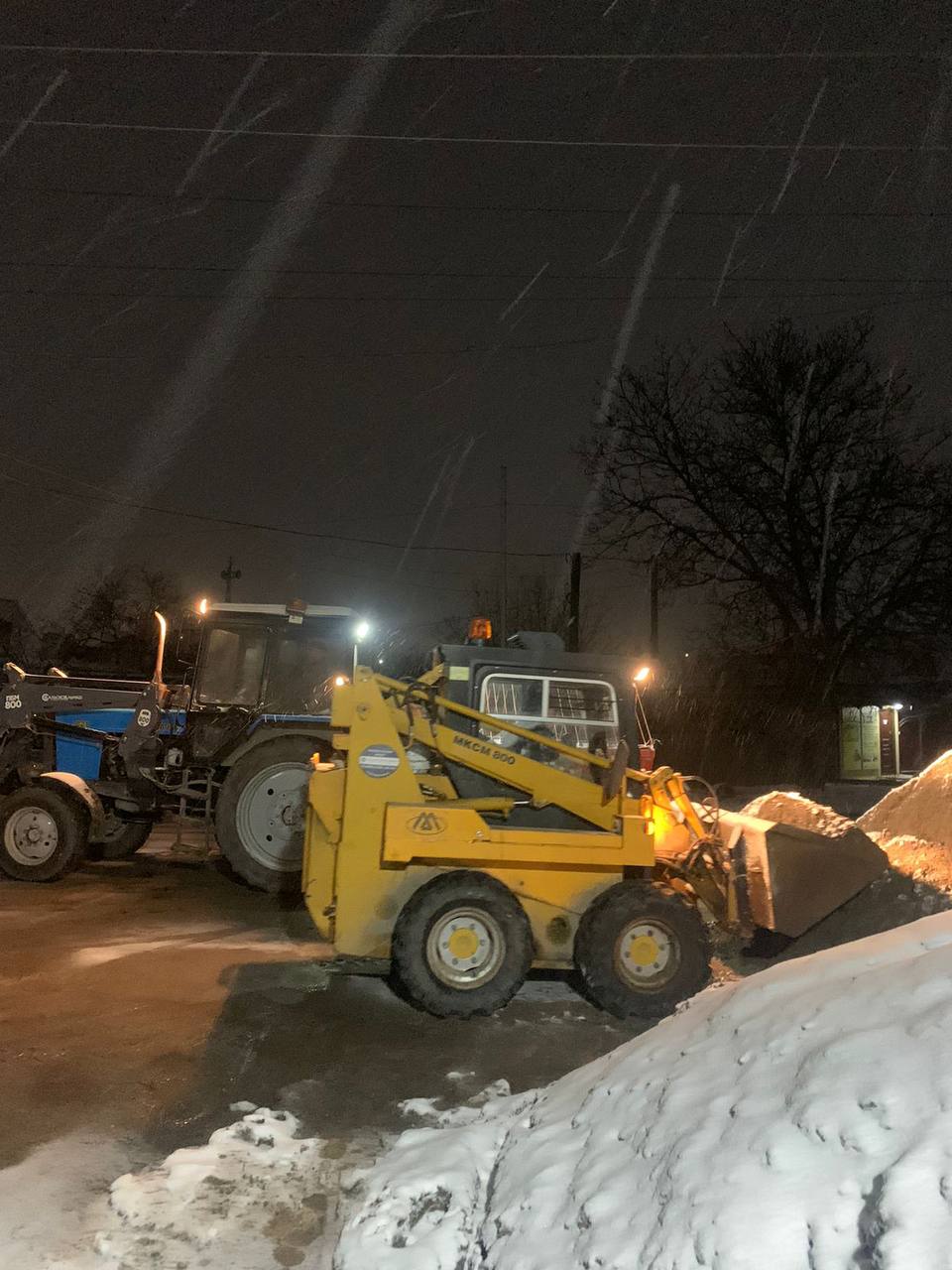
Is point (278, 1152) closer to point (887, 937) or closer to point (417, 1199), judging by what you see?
point (417, 1199)

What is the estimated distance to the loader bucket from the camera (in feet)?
22.3

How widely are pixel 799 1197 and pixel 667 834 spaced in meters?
4.93

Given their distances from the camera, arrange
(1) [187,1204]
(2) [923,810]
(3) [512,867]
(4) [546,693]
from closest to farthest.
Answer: (1) [187,1204]
(3) [512,867]
(4) [546,693]
(2) [923,810]

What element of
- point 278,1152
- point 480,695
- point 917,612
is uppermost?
point 917,612

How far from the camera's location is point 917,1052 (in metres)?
2.86

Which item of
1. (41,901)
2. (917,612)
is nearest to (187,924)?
(41,901)

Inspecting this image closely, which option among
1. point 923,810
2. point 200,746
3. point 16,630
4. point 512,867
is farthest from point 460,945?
point 16,630

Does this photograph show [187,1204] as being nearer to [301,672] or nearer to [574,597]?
[301,672]

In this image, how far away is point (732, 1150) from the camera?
2.91 meters

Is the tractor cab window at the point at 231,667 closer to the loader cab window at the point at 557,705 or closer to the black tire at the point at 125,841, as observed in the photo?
the black tire at the point at 125,841

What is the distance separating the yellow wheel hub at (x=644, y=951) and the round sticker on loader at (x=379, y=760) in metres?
1.93

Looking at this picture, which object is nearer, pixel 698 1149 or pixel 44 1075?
pixel 698 1149

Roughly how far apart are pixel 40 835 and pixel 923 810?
8934mm

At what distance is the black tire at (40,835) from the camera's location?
10750 millimetres
